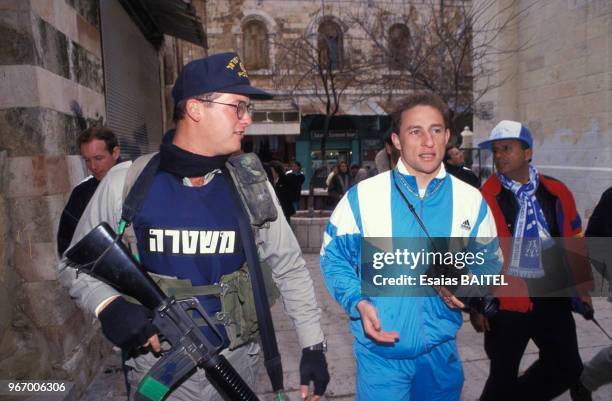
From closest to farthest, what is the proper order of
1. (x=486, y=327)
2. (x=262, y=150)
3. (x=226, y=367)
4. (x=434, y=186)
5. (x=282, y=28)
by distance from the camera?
(x=226, y=367) < (x=434, y=186) < (x=486, y=327) < (x=282, y=28) < (x=262, y=150)

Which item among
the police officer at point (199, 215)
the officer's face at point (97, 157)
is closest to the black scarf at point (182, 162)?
the police officer at point (199, 215)

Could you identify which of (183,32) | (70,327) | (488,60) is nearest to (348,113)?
(488,60)

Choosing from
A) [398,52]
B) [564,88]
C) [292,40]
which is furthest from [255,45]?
[564,88]

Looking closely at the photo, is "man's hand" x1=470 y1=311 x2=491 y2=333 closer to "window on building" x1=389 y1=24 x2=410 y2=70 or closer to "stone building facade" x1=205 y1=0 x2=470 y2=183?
"window on building" x1=389 y1=24 x2=410 y2=70

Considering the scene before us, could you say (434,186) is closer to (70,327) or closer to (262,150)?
(70,327)

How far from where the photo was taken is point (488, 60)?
33.1ft

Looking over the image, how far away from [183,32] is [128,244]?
7381 millimetres

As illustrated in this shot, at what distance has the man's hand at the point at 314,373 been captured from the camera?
6.12ft

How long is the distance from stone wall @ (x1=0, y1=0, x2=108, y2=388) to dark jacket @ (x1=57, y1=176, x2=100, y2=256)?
32cm

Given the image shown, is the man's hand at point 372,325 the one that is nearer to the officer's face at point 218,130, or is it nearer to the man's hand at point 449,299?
the man's hand at point 449,299

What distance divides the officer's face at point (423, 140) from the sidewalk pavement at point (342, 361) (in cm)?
213

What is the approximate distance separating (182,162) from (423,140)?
1170mm

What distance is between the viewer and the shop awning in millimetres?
6625

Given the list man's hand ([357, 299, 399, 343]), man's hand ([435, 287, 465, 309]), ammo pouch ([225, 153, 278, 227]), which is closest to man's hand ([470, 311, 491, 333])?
man's hand ([435, 287, 465, 309])
